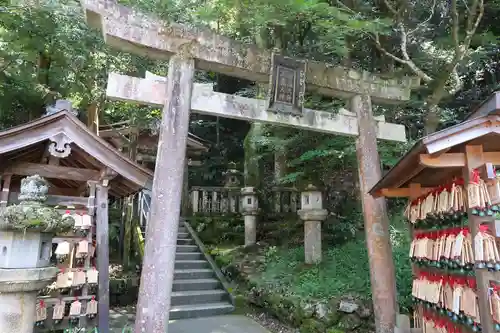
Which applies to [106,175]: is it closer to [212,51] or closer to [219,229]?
[212,51]

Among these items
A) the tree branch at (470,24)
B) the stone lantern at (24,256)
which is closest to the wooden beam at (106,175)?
the stone lantern at (24,256)

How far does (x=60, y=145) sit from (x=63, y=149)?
0.08 metres

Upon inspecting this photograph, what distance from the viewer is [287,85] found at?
6164 millimetres

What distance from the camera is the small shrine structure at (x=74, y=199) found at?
5.54 meters

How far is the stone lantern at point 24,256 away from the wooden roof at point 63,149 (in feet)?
4.67

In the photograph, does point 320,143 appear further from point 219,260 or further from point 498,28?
point 498,28

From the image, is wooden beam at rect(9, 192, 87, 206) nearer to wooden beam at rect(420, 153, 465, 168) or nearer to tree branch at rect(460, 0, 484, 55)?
wooden beam at rect(420, 153, 465, 168)

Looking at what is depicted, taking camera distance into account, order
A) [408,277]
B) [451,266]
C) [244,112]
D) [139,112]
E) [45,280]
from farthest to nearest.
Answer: [139,112], [408,277], [244,112], [45,280], [451,266]

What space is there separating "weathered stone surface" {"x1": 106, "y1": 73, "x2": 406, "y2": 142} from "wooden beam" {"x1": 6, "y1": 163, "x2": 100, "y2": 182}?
2101mm

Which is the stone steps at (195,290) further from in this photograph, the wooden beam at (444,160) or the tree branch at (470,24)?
the tree branch at (470,24)

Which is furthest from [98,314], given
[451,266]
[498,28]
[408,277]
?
[498,28]

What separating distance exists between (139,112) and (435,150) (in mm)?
10629

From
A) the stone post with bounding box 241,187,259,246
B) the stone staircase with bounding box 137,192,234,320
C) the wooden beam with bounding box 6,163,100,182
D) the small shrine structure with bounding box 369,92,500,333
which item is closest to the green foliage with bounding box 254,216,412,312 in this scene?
the stone post with bounding box 241,187,259,246

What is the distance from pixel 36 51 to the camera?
31.4 ft
